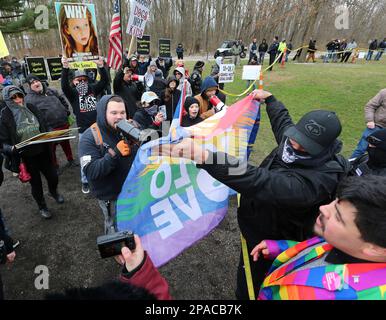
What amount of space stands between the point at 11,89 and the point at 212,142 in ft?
9.87

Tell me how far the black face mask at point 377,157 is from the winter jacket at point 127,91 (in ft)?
14.0

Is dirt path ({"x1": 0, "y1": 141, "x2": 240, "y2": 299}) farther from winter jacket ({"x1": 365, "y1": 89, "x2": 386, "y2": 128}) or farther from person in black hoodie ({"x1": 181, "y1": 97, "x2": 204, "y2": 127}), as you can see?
winter jacket ({"x1": 365, "y1": 89, "x2": 386, "y2": 128})

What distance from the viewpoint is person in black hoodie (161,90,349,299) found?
1.37m

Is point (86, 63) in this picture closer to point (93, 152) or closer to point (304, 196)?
point (93, 152)

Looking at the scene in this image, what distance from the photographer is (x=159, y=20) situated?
120 feet

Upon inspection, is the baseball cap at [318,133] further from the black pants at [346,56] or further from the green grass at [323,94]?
the black pants at [346,56]

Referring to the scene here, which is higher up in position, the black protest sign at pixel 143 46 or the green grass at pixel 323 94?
the black protest sign at pixel 143 46

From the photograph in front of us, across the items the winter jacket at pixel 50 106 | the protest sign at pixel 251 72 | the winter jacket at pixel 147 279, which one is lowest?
the winter jacket at pixel 50 106

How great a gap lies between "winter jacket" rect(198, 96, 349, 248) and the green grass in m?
3.86

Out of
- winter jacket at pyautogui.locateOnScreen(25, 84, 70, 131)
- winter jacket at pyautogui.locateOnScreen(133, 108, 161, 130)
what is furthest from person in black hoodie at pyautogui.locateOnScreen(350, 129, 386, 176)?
winter jacket at pyautogui.locateOnScreen(25, 84, 70, 131)

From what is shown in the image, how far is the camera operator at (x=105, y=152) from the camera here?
2.29m

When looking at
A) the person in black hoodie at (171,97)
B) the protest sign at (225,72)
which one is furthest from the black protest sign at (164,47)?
the person in black hoodie at (171,97)
